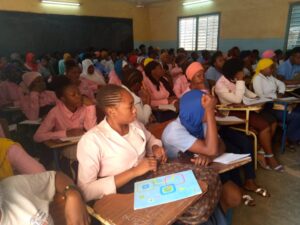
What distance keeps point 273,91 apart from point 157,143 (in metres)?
2.62

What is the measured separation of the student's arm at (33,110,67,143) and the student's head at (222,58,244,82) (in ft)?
7.44

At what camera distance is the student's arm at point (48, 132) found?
2.37 meters

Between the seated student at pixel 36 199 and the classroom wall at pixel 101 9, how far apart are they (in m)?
8.08

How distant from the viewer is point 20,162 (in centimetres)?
131

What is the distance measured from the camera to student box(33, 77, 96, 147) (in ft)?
8.20

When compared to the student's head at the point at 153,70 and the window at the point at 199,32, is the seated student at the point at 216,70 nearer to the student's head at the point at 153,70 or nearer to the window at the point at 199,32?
the student's head at the point at 153,70

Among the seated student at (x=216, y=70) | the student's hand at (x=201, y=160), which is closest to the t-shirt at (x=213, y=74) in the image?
the seated student at (x=216, y=70)

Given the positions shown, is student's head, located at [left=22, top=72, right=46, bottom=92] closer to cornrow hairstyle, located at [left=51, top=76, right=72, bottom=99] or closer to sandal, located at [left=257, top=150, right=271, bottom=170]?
cornrow hairstyle, located at [left=51, top=76, right=72, bottom=99]

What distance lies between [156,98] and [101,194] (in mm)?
2769

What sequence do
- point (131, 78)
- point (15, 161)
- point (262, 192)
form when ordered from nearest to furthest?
point (15, 161) < point (262, 192) < point (131, 78)

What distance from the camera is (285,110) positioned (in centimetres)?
324

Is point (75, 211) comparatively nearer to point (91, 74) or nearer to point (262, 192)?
point (262, 192)

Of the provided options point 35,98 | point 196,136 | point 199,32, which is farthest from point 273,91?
point 199,32

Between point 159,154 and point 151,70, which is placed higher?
point 151,70
